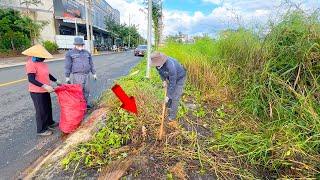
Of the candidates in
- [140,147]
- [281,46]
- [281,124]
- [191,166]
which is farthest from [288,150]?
[281,46]

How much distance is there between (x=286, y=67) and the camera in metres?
4.48

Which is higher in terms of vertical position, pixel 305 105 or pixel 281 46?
pixel 281 46

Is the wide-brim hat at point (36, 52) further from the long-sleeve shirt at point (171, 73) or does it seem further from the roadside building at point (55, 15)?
the roadside building at point (55, 15)

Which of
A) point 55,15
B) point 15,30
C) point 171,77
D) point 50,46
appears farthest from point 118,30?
point 171,77

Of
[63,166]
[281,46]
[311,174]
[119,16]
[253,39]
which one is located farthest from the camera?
[119,16]

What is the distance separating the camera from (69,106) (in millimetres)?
4543

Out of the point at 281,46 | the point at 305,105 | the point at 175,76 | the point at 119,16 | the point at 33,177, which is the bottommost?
the point at 33,177

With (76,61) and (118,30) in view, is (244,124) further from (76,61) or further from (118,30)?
(118,30)

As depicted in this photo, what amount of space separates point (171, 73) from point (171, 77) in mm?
70

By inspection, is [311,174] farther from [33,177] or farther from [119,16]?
[119,16]

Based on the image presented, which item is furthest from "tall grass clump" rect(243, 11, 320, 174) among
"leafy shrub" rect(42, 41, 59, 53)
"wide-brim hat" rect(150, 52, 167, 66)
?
"leafy shrub" rect(42, 41, 59, 53)

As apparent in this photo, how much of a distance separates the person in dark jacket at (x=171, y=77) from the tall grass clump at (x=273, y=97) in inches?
27.3

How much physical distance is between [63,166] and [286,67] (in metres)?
3.48

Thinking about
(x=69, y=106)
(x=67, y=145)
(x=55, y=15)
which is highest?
(x=55, y=15)
